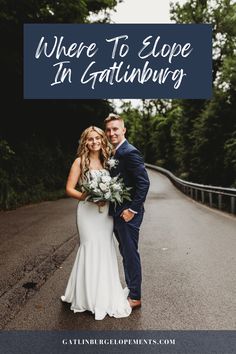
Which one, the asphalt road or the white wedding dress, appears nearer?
the asphalt road

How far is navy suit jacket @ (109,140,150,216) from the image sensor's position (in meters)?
4.85

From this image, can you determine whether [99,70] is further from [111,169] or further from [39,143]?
[39,143]

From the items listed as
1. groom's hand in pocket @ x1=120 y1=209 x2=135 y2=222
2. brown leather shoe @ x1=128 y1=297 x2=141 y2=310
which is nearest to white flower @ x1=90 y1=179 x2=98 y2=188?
groom's hand in pocket @ x1=120 y1=209 x2=135 y2=222

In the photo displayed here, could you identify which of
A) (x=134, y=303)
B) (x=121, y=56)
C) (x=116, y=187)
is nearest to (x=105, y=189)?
(x=116, y=187)

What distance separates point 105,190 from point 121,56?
3887 millimetres

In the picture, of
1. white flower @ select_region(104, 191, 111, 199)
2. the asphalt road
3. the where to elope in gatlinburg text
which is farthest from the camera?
the where to elope in gatlinburg text

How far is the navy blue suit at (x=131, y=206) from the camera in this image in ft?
15.9

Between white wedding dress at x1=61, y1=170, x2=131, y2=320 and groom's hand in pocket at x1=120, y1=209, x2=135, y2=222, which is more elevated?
groom's hand in pocket at x1=120, y1=209, x2=135, y2=222

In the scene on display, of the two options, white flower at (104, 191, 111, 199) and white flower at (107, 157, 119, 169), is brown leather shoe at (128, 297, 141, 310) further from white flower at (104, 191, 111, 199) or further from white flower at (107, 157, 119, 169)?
white flower at (107, 157, 119, 169)

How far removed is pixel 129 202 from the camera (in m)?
4.96

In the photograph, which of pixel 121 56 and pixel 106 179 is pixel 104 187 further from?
pixel 121 56

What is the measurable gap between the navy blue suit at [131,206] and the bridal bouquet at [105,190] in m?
0.15

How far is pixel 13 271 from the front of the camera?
663 centimetres

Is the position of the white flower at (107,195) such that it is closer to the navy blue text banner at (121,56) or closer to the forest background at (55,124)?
the navy blue text banner at (121,56)
